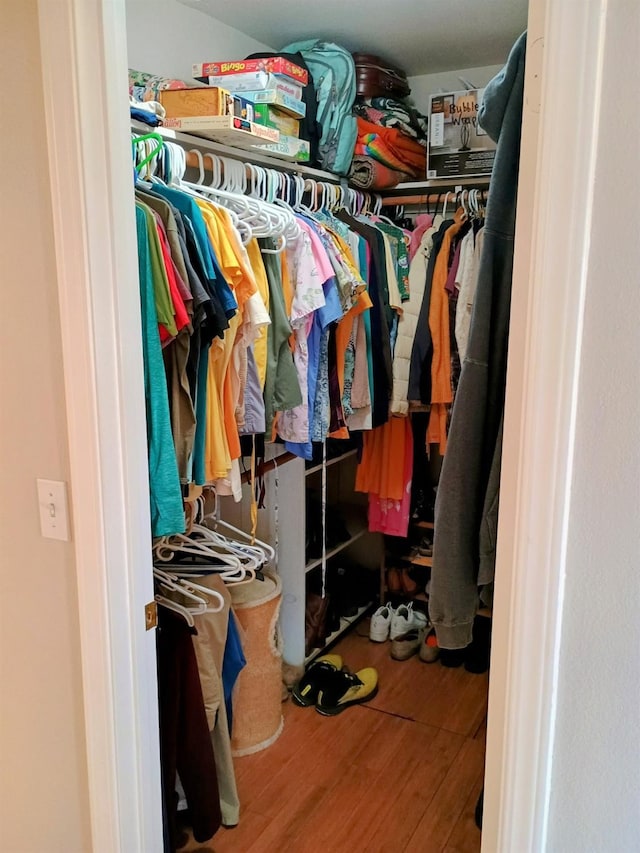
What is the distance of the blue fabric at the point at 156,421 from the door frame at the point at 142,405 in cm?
18

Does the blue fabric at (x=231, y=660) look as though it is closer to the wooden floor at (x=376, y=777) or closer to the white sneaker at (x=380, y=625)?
the wooden floor at (x=376, y=777)

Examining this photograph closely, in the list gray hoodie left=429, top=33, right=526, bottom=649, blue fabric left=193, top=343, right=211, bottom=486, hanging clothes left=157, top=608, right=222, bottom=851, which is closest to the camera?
gray hoodie left=429, top=33, right=526, bottom=649

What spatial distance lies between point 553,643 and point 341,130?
2336 mm

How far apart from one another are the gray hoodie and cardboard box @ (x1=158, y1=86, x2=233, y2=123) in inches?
42.1

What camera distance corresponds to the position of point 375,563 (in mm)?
3568

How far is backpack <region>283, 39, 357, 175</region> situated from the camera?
2.68 metres

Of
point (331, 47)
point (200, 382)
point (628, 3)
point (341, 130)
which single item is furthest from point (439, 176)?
point (628, 3)

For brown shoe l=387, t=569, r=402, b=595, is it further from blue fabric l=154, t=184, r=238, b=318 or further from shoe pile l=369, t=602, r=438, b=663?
blue fabric l=154, t=184, r=238, b=318

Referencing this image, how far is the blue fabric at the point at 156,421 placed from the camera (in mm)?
1438

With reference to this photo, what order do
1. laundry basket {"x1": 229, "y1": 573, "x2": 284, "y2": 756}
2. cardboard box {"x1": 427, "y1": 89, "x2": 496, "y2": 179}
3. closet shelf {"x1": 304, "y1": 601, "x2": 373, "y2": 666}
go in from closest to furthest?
laundry basket {"x1": 229, "y1": 573, "x2": 284, "y2": 756} < cardboard box {"x1": 427, "y1": 89, "x2": 496, "y2": 179} < closet shelf {"x1": 304, "y1": 601, "x2": 373, "y2": 666}

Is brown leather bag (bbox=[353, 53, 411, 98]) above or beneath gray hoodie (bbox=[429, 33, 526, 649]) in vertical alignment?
above

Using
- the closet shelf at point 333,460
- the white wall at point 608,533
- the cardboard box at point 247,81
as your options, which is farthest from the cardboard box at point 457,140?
the white wall at point 608,533

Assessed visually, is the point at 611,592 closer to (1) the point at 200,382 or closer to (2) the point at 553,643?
(2) the point at 553,643

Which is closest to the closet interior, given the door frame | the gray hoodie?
the gray hoodie
